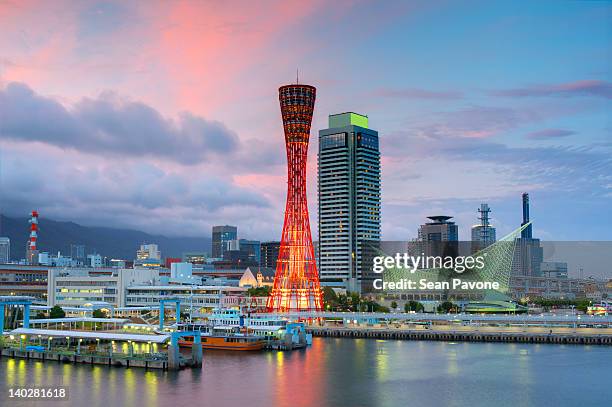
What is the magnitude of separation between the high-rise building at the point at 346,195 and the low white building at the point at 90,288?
5521cm

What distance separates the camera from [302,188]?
69438 mm

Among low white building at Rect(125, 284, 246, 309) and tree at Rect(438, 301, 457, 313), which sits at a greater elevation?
low white building at Rect(125, 284, 246, 309)

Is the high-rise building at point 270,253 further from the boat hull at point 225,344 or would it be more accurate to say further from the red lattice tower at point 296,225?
the boat hull at point 225,344

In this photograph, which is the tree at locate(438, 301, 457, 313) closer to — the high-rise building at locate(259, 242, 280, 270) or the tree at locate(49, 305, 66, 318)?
the tree at locate(49, 305, 66, 318)

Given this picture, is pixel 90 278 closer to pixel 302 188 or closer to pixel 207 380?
pixel 302 188

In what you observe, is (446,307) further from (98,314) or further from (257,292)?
(98,314)

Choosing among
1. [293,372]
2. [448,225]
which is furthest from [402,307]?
[448,225]

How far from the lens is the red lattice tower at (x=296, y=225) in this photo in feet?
226

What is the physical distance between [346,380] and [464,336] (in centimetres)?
2474

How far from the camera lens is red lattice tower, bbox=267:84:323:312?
68.8m

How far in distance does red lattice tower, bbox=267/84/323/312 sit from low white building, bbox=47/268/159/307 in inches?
589

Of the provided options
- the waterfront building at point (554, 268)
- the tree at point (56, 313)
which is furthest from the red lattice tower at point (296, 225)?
the waterfront building at point (554, 268)

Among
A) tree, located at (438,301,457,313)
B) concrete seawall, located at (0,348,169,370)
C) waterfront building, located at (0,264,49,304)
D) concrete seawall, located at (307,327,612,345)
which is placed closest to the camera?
concrete seawall, located at (0,348,169,370)

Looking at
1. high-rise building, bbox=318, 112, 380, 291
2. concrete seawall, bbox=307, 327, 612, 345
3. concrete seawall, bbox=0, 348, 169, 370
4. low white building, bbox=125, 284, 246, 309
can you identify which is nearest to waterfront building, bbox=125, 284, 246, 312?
low white building, bbox=125, 284, 246, 309
